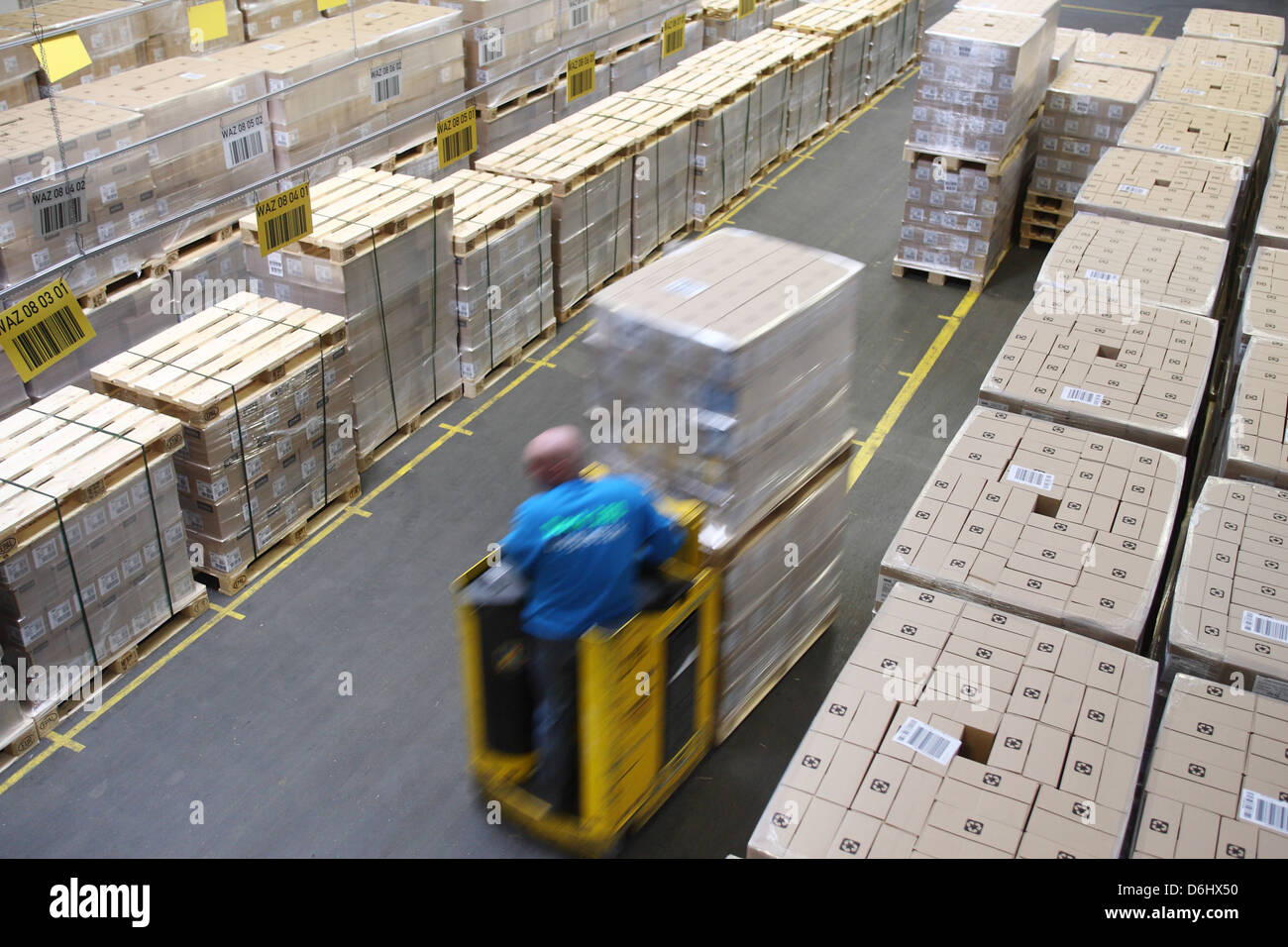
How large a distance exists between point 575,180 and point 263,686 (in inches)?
195

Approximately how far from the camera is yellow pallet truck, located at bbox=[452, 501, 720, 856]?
191 inches

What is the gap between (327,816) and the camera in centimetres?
562

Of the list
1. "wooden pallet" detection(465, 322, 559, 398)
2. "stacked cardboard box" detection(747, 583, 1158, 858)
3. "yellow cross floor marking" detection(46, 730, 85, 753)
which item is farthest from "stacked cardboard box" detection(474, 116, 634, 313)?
"stacked cardboard box" detection(747, 583, 1158, 858)

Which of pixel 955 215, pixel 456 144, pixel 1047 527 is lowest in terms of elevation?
pixel 1047 527

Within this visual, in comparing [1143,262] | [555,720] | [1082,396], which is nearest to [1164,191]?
[1143,262]

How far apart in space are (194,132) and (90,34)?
6.91 feet

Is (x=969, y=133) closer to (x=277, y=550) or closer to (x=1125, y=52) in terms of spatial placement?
(x=1125, y=52)

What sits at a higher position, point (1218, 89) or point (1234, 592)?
point (1218, 89)

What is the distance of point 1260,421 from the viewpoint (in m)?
6.21

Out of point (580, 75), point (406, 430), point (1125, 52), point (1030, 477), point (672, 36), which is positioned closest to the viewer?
point (1030, 477)

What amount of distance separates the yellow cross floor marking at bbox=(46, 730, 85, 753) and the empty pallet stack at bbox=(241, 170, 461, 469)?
2.71 m

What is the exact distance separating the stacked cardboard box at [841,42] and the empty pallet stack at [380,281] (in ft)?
24.7

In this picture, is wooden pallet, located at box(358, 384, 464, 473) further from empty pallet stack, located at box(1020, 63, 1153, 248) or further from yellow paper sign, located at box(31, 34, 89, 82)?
empty pallet stack, located at box(1020, 63, 1153, 248)

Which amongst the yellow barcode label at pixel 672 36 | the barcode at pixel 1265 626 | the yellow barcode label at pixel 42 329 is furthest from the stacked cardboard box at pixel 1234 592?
the yellow barcode label at pixel 672 36
